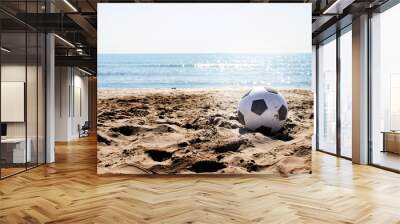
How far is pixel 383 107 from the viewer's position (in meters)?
7.20

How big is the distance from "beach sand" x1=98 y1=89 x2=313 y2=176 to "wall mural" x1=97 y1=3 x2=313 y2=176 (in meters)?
0.02

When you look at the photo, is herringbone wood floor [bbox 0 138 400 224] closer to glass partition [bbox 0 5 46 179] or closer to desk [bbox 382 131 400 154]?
glass partition [bbox 0 5 46 179]

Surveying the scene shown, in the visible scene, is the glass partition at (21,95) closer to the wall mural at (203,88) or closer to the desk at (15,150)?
the desk at (15,150)

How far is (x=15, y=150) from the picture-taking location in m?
6.67

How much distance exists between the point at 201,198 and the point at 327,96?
6.51 meters

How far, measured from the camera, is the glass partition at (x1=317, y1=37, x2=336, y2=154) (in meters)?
9.62

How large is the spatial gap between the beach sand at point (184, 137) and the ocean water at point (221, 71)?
14 cm

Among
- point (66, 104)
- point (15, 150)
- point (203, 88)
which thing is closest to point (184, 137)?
point (203, 88)

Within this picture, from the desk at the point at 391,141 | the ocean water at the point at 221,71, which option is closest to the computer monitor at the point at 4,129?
the ocean water at the point at 221,71

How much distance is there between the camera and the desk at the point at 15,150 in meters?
6.27

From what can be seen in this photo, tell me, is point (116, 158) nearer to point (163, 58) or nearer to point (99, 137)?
point (99, 137)

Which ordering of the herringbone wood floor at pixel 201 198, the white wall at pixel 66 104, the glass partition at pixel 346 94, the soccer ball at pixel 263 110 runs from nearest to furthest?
the herringbone wood floor at pixel 201 198 → the soccer ball at pixel 263 110 → the glass partition at pixel 346 94 → the white wall at pixel 66 104

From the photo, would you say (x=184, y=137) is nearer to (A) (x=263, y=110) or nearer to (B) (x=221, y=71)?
(B) (x=221, y=71)

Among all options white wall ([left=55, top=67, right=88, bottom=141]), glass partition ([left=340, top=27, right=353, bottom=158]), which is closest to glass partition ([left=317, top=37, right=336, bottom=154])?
glass partition ([left=340, top=27, right=353, bottom=158])
